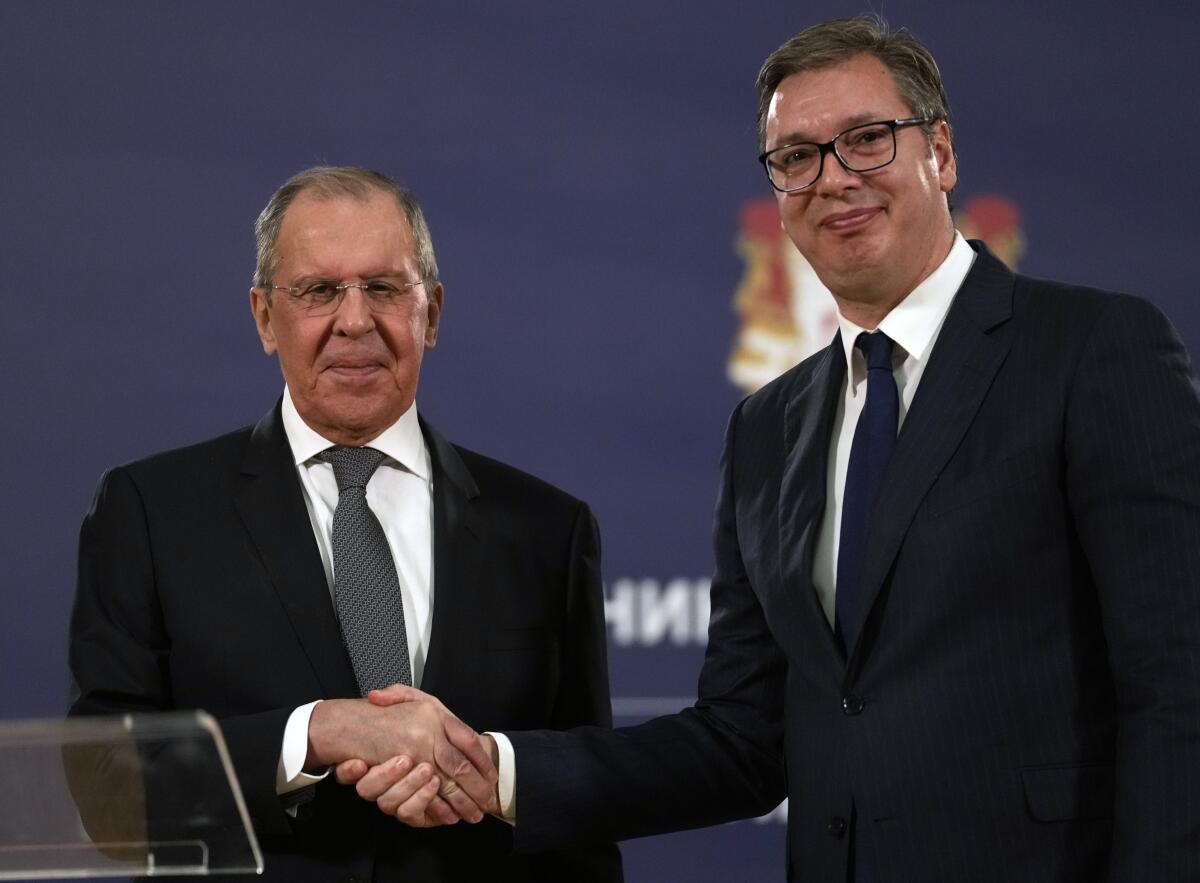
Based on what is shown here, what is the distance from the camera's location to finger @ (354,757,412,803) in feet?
6.67

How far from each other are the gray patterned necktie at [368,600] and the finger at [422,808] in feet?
0.55

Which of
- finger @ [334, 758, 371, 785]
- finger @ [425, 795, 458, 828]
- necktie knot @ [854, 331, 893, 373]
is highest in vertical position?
necktie knot @ [854, 331, 893, 373]

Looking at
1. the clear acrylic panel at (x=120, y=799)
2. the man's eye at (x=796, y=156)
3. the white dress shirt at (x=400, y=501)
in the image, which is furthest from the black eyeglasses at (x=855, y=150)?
the clear acrylic panel at (x=120, y=799)

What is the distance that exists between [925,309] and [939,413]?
198 mm

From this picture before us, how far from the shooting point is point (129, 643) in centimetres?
208

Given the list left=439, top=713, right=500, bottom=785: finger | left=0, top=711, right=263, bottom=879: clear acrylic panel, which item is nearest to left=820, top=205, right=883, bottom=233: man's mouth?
left=439, top=713, right=500, bottom=785: finger

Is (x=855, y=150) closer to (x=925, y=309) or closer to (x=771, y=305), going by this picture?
(x=925, y=309)

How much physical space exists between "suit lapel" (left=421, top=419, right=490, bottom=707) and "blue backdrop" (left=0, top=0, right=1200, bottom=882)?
1053mm

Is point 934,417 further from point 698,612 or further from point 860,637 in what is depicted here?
point 698,612

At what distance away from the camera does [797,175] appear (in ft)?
6.71

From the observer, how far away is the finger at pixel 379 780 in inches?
80.0

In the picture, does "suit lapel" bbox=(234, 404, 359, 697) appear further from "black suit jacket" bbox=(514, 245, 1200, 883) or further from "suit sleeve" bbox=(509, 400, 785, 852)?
"black suit jacket" bbox=(514, 245, 1200, 883)

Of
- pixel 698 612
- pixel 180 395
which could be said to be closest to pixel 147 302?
pixel 180 395

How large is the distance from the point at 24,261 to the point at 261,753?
1.76 metres
